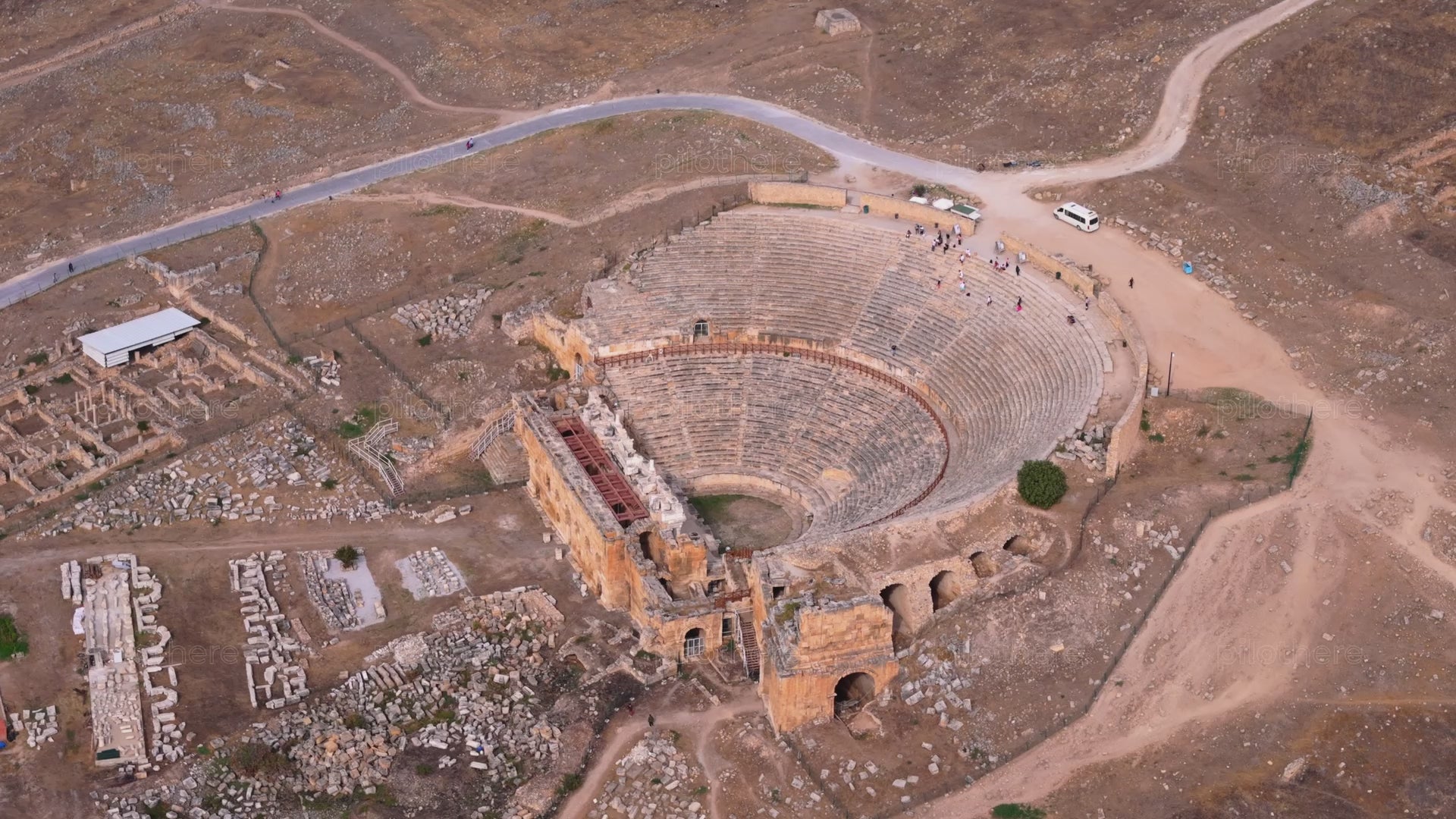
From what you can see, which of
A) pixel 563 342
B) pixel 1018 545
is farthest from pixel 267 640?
pixel 1018 545

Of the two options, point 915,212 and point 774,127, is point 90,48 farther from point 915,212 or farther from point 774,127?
point 915,212

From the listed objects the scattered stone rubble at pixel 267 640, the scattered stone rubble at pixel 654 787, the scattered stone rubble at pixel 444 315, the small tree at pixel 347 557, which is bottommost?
the scattered stone rubble at pixel 654 787

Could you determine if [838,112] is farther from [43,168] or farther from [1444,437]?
[43,168]

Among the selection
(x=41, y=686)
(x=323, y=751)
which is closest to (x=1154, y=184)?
(x=323, y=751)

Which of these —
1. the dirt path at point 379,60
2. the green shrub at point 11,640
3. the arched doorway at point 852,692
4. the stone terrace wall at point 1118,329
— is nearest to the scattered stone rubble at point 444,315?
the dirt path at point 379,60

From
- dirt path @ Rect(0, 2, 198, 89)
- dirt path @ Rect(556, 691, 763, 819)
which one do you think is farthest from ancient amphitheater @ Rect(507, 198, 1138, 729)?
dirt path @ Rect(0, 2, 198, 89)

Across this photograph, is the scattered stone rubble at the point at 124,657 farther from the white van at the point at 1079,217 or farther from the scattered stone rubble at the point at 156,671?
the white van at the point at 1079,217
